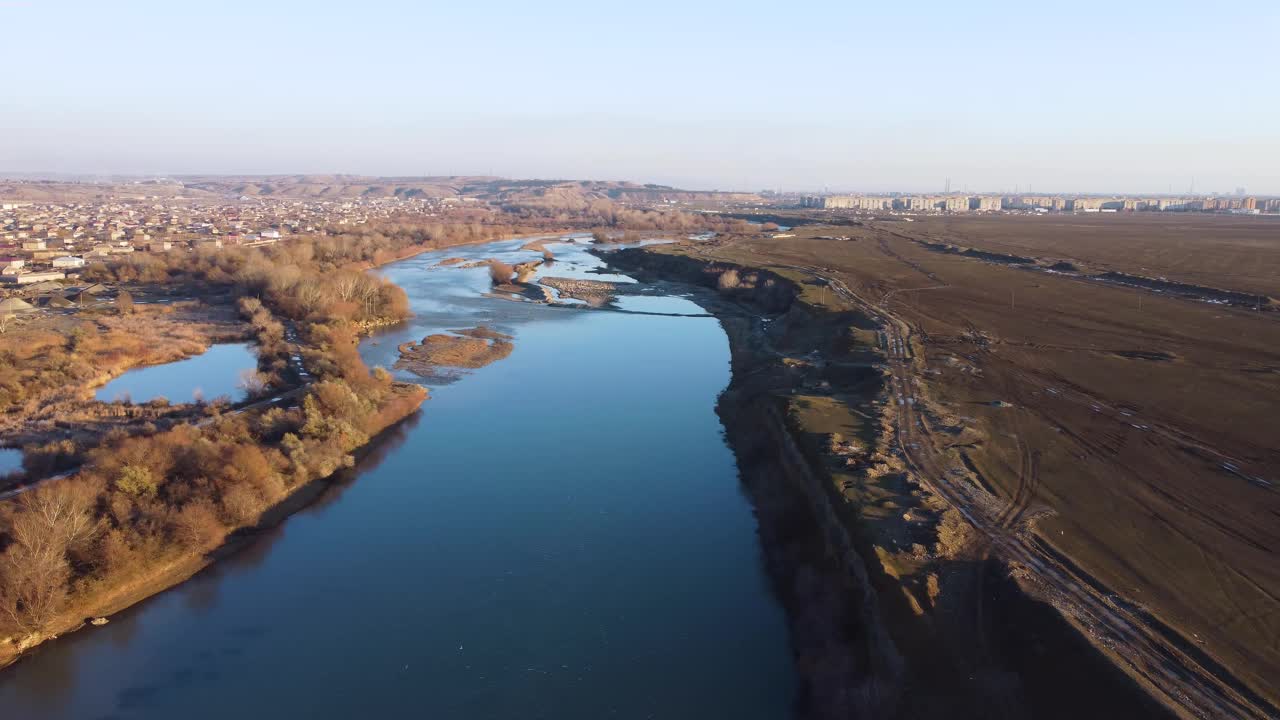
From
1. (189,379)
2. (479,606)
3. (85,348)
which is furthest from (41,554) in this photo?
(85,348)

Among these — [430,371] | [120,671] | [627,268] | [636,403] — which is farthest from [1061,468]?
[627,268]

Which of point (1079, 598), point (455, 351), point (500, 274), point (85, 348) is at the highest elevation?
point (500, 274)

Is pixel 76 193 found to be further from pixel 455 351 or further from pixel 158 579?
pixel 158 579

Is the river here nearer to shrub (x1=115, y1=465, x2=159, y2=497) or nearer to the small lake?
shrub (x1=115, y1=465, x2=159, y2=497)

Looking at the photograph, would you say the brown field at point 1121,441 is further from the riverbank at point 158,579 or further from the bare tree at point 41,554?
the bare tree at point 41,554

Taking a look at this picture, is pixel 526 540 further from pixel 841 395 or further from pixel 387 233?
pixel 387 233

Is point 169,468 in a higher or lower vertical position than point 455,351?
higher

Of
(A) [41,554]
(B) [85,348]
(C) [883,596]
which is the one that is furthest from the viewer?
(B) [85,348]
